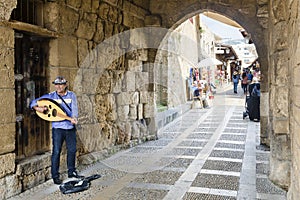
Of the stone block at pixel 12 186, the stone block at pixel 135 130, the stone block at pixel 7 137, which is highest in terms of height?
the stone block at pixel 7 137

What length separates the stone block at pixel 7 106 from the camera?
116 inches

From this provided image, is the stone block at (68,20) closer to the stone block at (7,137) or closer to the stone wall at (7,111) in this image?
the stone wall at (7,111)

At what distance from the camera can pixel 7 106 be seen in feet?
9.87

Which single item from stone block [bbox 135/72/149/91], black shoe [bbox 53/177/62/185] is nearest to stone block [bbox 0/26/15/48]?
black shoe [bbox 53/177/62/185]

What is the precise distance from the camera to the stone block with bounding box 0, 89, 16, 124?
2.95m

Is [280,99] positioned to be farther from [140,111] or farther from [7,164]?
[140,111]

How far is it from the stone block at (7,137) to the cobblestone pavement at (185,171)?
48cm

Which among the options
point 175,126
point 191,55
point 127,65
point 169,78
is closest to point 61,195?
point 127,65

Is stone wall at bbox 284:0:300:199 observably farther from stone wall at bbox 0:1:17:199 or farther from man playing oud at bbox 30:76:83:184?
stone wall at bbox 0:1:17:199

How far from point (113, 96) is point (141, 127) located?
117cm

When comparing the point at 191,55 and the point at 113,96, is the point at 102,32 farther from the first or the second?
the point at 191,55

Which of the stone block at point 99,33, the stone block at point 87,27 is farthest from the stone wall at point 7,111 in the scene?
the stone block at point 99,33

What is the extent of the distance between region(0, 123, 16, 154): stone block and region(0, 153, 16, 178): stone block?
5 centimetres

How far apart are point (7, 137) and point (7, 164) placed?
25cm
